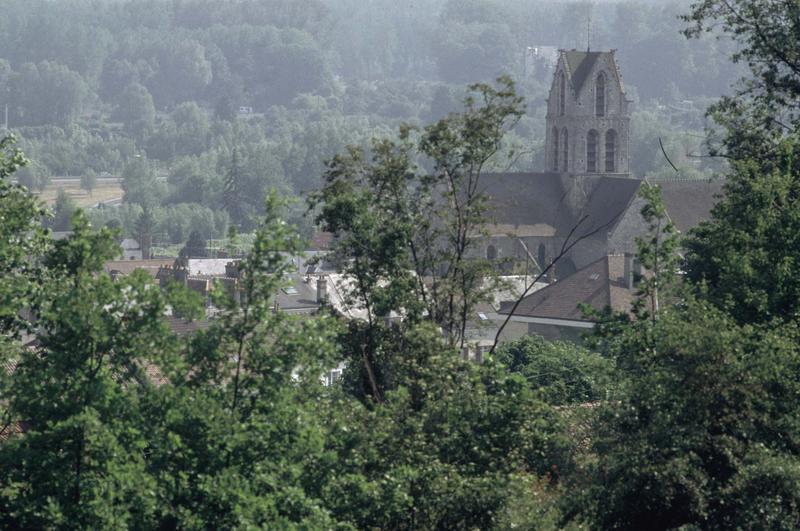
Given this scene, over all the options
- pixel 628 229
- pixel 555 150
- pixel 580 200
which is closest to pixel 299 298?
pixel 628 229

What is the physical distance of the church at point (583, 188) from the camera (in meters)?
67.4

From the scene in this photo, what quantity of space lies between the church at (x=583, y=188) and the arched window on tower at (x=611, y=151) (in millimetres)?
43

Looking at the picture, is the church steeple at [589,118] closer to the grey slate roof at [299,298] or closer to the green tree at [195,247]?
the green tree at [195,247]

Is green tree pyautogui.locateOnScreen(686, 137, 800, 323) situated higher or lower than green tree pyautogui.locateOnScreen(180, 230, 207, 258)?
higher

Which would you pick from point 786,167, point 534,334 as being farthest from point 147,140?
point 786,167

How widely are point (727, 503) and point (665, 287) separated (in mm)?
3536

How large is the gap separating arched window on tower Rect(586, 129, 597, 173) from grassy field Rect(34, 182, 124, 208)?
190ft

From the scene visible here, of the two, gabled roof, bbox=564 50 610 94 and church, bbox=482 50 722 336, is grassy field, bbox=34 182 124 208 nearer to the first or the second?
gabled roof, bbox=564 50 610 94

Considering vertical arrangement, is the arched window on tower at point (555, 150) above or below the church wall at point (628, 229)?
above

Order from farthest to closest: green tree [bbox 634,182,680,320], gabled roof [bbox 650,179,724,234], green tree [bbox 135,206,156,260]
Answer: green tree [bbox 135,206,156,260] → gabled roof [bbox 650,179,724,234] → green tree [bbox 634,182,680,320]

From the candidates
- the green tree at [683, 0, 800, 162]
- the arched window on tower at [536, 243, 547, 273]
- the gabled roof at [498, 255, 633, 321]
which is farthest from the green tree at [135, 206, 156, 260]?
the green tree at [683, 0, 800, 162]

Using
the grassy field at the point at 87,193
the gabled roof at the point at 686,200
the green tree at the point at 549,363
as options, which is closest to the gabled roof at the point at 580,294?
the green tree at the point at 549,363

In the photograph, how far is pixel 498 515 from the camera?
14195 mm

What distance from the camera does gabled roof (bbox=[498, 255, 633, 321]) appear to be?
1761 inches
